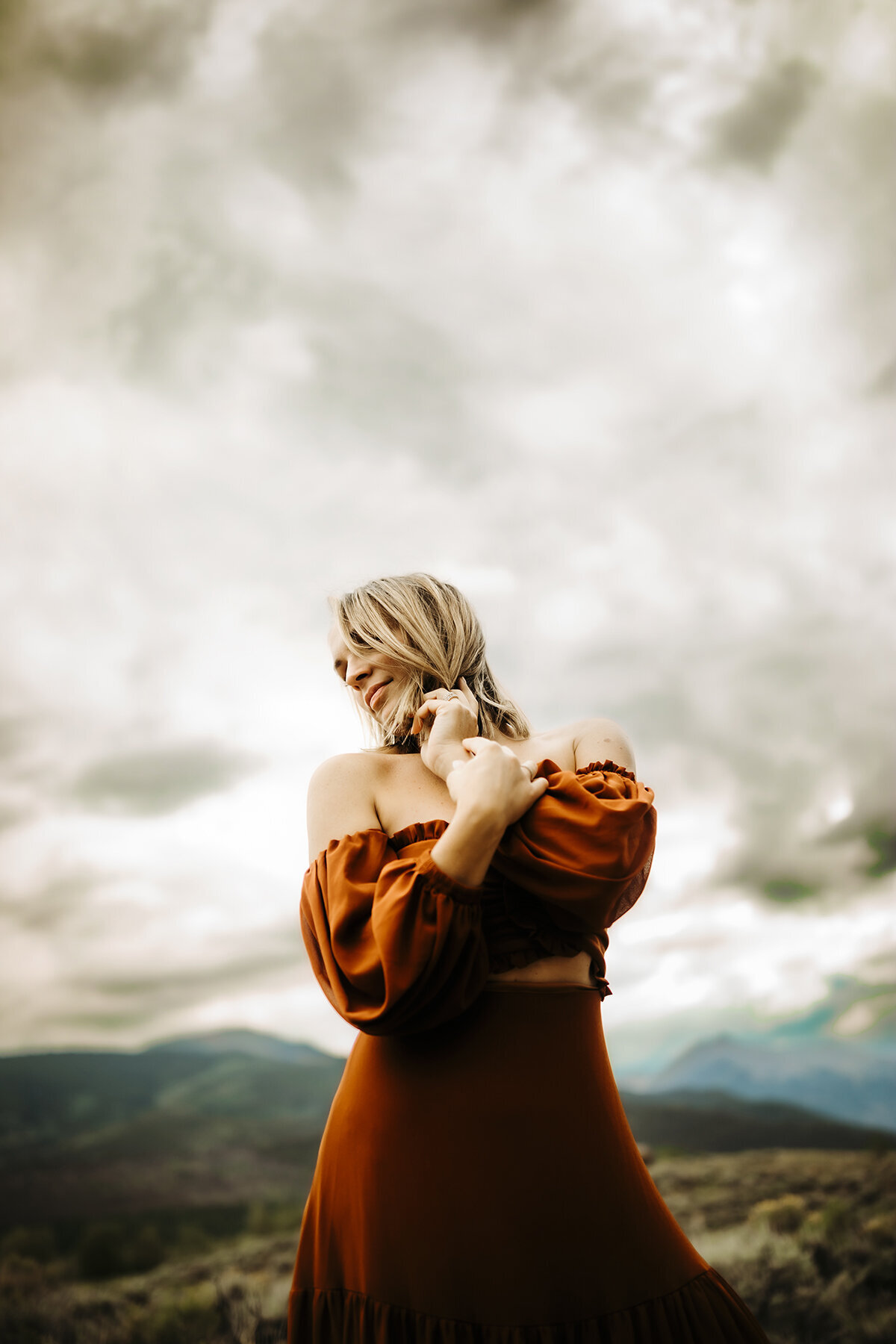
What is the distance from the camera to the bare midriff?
50.7 inches

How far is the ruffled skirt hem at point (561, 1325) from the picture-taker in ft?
3.59

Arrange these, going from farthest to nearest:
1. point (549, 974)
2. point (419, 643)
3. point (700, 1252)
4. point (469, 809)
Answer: point (700, 1252) → point (419, 643) → point (549, 974) → point (469, 809)

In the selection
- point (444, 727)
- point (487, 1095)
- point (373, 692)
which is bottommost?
point (487, 1095)

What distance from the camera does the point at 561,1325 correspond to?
43.1 inches

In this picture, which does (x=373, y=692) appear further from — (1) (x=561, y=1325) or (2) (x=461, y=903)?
(1) (x=561, y=1325)

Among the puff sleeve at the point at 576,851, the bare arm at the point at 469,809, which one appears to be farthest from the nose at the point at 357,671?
the puff sleeve at the point at 576,851

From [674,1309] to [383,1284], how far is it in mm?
420

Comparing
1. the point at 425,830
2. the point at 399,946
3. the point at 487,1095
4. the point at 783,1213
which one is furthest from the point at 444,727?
the point at 783,1213

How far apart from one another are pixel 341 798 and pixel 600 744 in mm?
502

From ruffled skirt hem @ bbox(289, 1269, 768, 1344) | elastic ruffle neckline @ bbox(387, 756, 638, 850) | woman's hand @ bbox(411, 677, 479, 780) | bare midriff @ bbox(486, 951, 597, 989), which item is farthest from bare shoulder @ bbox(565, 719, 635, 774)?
ruffled skirt hem @ bbox(289, 1269, 768, 1344)

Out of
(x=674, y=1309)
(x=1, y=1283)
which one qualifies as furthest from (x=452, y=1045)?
(x=1, y=1283)

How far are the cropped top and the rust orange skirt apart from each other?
106mm

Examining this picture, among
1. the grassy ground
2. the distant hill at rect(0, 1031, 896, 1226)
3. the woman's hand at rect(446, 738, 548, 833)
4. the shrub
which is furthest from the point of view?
the distant hill at rect(0, 1031, 896, 1226)

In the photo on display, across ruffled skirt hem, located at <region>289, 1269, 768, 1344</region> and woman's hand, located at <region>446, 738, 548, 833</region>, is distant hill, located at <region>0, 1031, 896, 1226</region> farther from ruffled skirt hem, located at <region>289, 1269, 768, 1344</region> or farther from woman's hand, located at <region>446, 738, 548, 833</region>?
woman's hand, located at <region>446, 738, 548, 833</region>
